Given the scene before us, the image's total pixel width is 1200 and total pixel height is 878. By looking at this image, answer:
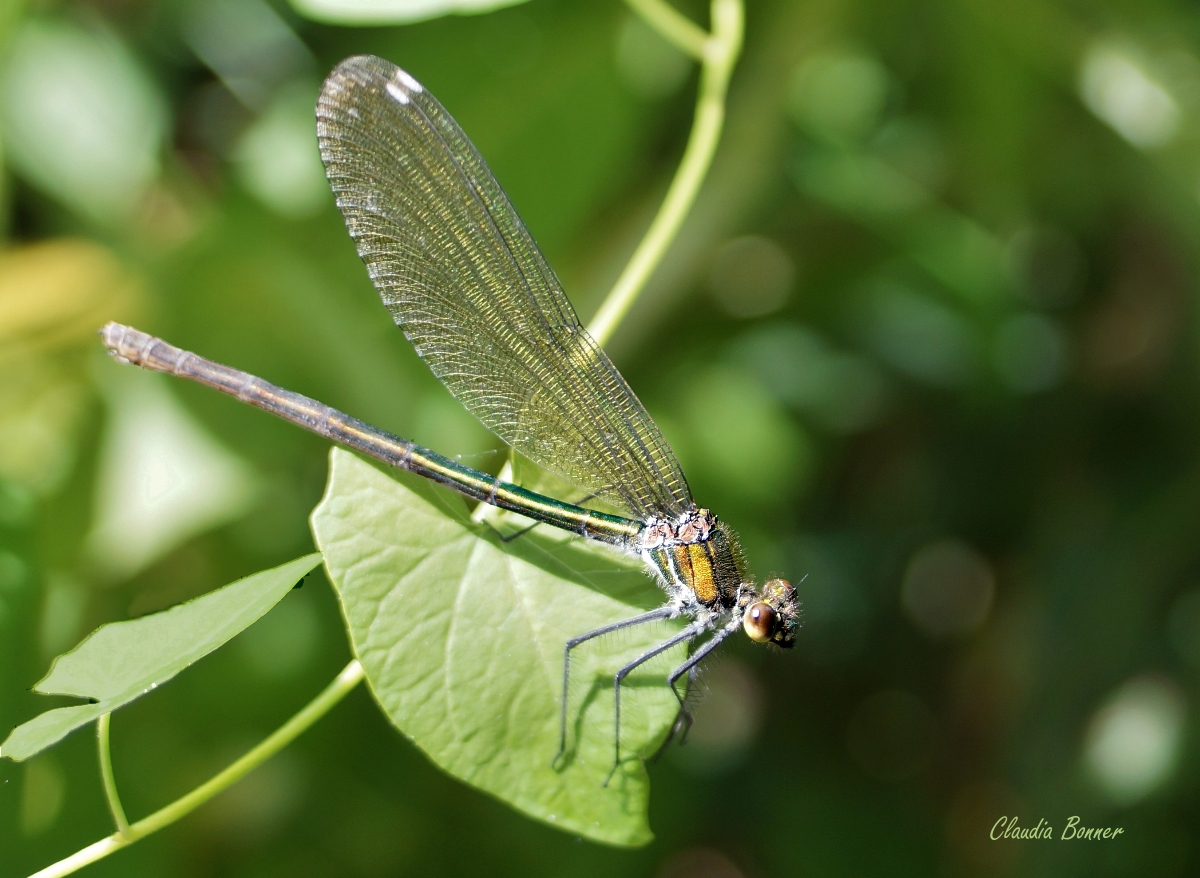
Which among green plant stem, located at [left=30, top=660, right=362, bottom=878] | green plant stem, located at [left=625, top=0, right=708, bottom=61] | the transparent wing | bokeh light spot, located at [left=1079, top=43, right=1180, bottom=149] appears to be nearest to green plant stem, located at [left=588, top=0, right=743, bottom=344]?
green plant stem, located at [left=625, top=0, right=708, bottom=61]

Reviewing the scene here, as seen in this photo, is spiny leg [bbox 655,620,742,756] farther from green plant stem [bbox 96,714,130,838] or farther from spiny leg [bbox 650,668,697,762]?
green plant stem [bbox 96,714,130,838]

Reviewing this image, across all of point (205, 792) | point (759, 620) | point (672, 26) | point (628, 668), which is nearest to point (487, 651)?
point (628, 668)

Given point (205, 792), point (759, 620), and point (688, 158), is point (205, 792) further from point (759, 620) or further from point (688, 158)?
point (688, 158)

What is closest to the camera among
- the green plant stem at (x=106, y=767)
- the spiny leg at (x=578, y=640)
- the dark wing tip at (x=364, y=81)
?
the green plant stem at (x=106, y=767)

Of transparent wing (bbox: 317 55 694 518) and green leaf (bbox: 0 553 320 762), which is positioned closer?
green leaf (bbox: 0 553 320 762)

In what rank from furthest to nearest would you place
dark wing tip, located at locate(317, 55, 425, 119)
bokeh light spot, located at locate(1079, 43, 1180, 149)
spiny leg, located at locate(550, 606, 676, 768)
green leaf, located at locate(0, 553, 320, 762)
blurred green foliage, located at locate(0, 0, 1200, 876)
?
bokeh light spot, located at locate(1079, 43, 1180, 149) → blurred green foliage, located at locate(0, 0, 1200, 876) → dark wing tip, located at locate(317, 55, 425, 119) → spiny leg, located at locate(550, 606, 676, 768) → green leaf, located at locate(0, 553, 320, 762)

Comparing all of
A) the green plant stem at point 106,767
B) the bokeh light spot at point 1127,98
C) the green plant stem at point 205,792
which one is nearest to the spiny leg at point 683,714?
the green plant stem at point 205,792

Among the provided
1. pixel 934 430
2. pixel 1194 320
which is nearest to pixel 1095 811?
pixel 934 430

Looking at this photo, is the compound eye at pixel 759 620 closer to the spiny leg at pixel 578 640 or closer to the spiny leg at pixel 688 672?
the spiny leg at pixel 688 672
